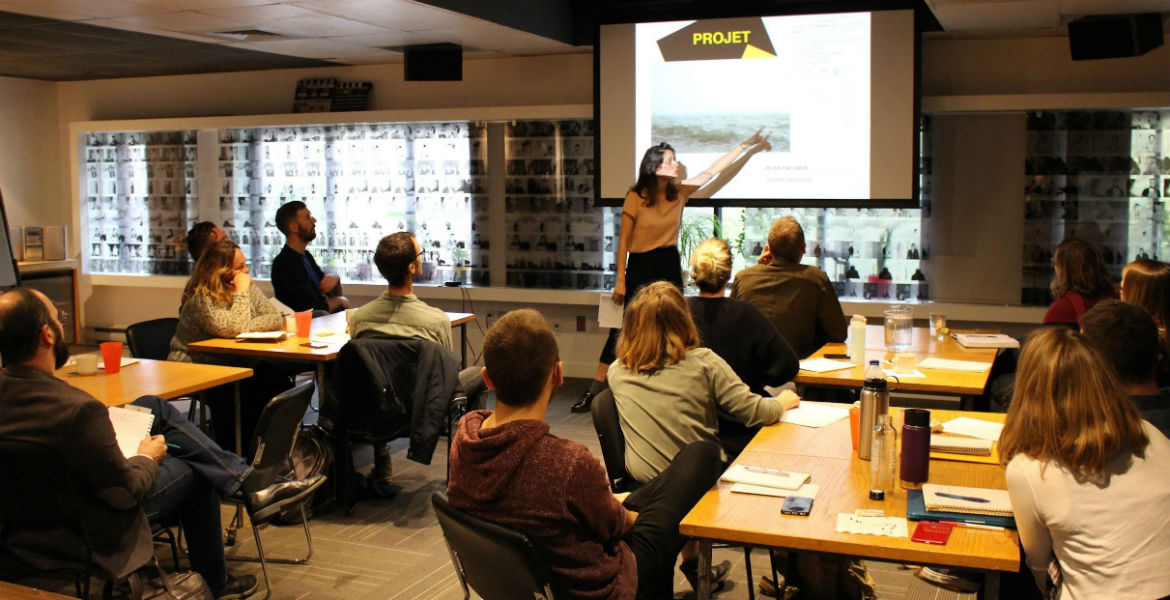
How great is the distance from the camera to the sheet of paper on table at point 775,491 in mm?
2672

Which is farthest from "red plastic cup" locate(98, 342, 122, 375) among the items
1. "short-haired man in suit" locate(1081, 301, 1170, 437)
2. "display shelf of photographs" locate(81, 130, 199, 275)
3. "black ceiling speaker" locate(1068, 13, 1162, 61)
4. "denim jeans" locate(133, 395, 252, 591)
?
"black ceiling speaker" locate(1068, 13, 1162, 61)

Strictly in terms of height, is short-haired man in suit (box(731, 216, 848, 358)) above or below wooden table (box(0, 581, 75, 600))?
above

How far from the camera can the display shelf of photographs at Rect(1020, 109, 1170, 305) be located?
22.1 feet

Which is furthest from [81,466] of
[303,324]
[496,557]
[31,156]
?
[31,156]

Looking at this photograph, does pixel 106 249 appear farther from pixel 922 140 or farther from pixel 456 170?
pixel 922 140

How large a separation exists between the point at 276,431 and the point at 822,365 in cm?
231

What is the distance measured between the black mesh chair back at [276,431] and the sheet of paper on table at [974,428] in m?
2.38

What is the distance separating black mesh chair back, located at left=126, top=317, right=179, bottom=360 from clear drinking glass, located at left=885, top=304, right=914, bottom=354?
3.76 metres

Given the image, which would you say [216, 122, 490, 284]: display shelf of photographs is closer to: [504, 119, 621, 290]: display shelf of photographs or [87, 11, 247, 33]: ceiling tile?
[504, 119, 621, 290]: display shelf of photographs

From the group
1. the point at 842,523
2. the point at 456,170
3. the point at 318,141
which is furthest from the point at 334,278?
the point at 842,523

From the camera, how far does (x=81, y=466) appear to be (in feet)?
10.0

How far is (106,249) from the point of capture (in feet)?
33.8

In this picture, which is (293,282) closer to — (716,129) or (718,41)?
(716,129)

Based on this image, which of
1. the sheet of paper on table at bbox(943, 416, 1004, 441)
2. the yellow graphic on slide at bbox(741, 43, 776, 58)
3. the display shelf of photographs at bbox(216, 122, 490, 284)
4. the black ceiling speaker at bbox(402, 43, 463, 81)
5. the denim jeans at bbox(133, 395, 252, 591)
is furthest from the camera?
the display shelf of photographs at bbox(216, 122, 490, 284)
